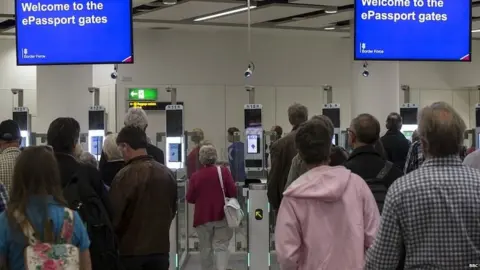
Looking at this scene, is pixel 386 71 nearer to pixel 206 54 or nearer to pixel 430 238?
pixel 206 54

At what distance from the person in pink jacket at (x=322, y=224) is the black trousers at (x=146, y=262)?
4.80 ft

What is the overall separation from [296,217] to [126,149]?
1614 millimetres

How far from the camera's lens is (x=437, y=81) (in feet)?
53.9

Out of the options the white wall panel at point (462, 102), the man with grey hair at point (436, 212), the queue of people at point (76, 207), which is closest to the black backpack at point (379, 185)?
the queue of people at point (76, 207)

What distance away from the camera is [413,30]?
7289mm

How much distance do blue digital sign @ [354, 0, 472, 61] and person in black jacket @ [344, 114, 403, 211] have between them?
10.4ft

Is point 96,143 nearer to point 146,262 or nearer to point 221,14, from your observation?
point 221,14

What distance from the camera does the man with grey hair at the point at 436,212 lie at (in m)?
2.48

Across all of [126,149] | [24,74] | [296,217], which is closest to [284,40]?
[24,74]

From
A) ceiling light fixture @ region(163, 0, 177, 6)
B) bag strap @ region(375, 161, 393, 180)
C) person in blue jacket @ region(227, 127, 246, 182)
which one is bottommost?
person in blue jacket @ region(227, 127, 246, 182)

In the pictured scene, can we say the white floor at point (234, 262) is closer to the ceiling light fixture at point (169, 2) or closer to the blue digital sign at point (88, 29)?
the blue digital sign at point (88, 29)

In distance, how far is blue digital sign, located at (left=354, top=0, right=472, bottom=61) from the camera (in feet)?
23.7

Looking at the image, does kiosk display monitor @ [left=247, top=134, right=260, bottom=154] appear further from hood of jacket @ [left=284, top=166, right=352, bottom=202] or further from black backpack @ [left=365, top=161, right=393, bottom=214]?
hood of jacket @ [left=284, top=166, right=352, bottom=202]

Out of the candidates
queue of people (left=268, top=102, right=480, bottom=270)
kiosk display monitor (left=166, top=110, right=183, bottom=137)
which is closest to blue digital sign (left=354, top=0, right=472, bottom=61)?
kiosk display monitor (left=166, top=110, right=183, bottom=137)
